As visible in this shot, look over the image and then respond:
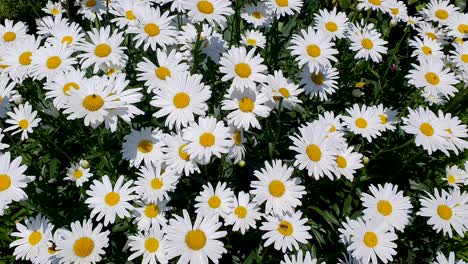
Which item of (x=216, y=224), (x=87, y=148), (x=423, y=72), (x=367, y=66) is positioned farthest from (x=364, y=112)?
(x=87, y=148)

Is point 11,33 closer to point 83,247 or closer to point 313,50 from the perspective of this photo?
point 83,247

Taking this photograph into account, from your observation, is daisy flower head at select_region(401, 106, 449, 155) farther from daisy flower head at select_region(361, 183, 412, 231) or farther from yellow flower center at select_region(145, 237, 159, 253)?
yellow flower center at select_region(145, 237, 159, 253)

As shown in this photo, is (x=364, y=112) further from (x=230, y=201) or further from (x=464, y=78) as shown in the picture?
(x=230, y=201)

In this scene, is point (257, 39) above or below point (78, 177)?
above

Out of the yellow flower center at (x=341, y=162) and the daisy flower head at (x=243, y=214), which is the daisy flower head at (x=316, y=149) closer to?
the yellow flower center at (x=341, y=162)

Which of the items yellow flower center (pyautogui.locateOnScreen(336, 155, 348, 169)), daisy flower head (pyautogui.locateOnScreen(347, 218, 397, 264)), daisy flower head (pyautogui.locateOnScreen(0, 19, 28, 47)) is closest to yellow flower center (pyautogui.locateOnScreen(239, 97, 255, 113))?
yellow flower center (pyautogui.locateOnScreen(336, 155, 348, 169))

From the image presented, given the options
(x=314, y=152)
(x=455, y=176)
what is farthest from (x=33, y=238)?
(x=455, y=176)
